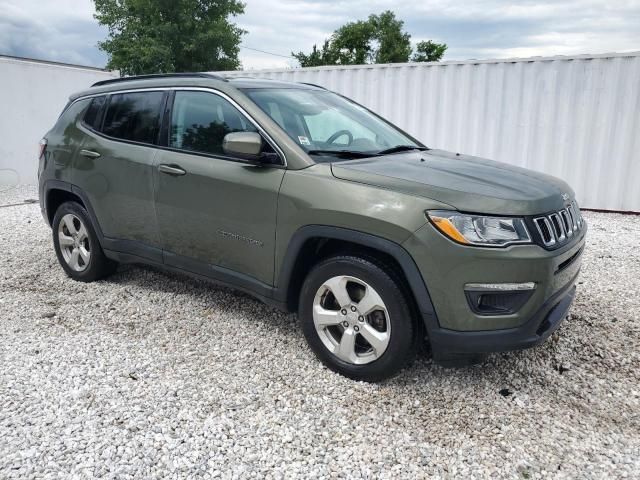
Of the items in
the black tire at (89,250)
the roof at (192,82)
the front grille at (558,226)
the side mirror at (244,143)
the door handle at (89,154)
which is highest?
the roof at (192,82)

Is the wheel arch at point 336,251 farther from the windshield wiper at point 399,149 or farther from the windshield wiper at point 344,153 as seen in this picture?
the windshield wiper at point 399,149

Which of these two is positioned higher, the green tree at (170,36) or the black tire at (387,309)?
the green tree at (170,36)

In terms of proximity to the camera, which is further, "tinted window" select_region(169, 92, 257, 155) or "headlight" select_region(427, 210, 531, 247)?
"tinted window" select_region(169, 92, 257, 155)

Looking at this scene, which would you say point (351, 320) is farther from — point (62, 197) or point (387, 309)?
point (62, 197)

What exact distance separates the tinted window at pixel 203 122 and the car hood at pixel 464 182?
2.83 ft

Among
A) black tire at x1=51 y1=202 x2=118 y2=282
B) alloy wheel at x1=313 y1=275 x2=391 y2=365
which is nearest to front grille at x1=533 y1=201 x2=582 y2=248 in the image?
alloy wheel at x1=313 y1=275 x2=391 y2=365

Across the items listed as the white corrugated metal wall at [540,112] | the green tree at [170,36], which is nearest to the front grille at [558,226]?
the white corrugated metal wall at [540,112]

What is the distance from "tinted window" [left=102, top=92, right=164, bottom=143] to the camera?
3.94 m

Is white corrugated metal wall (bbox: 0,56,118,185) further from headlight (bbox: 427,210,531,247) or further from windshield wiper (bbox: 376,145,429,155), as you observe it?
headlight (bbox: 427,210,531,247)

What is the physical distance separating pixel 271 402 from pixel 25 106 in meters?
11.8

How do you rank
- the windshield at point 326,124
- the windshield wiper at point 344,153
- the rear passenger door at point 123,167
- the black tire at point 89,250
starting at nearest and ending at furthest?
the windshield wiper at point 344,153 → the windshield at point 326,124 → the rear passenger door at point 123,167 → the black tire at point 89,250

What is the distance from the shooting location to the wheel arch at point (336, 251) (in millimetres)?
2660

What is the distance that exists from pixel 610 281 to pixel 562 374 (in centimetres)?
212

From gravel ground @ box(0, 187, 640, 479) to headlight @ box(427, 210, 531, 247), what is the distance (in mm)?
958
